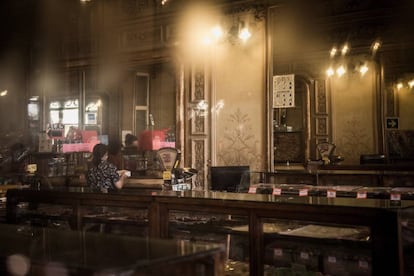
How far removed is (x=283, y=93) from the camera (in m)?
6.71

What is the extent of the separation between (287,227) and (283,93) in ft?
13.8

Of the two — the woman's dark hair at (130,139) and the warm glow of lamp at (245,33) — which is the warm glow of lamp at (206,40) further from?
the woman's dark hair at (130,139)

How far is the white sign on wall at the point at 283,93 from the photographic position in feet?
21.9

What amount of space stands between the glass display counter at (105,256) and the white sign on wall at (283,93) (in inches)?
202

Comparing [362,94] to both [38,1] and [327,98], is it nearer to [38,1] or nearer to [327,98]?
[327,98]

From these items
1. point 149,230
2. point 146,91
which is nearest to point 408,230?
point 149,230

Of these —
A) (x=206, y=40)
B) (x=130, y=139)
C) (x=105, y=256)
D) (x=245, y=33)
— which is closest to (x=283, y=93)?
(x=245, y=33)

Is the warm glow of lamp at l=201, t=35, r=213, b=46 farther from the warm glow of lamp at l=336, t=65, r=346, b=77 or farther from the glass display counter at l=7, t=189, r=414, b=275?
the glass display counter at l=7, t=189, r=414, b=275

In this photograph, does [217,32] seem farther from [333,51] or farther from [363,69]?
[363,69]

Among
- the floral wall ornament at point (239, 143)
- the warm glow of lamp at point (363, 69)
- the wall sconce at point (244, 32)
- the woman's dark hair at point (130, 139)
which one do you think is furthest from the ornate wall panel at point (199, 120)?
the warm glow of lamp at point (363, 69)

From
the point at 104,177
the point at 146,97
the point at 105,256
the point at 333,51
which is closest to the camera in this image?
the point at 105,256

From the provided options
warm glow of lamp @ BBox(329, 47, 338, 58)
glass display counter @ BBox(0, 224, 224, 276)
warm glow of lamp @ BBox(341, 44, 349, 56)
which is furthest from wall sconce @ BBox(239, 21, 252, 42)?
glass display counter @ BBox(0, 224, 224, 276)

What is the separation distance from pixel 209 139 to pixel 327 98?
185 centimetres

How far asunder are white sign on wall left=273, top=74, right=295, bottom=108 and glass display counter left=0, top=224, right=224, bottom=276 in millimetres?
5141
